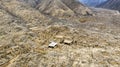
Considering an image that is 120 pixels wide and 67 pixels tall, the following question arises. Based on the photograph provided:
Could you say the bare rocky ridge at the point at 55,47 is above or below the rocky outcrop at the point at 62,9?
below

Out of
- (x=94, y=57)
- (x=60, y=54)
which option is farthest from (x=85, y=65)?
(x=60, y=54)

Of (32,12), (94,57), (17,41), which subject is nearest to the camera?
(94,57)

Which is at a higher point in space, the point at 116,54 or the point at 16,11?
the point at 16,11

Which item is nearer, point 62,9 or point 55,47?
point 55,47

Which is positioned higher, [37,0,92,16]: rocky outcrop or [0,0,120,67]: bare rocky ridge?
[37,0,92,16]: rocky outcrop

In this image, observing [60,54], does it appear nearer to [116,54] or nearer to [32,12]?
[116,54]

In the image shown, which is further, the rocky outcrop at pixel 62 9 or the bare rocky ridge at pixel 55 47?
the rocky outcrop at pixel 62 9

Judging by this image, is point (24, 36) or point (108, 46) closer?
point (108, 46)

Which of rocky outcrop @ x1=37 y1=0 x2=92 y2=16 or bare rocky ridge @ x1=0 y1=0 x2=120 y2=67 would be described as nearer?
bare rocky ridge @ x1=0 y1=0 x2=120 y2=67

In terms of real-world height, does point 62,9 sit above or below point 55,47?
above

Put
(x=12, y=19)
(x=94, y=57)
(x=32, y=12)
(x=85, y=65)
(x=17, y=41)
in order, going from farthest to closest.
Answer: (x=32, y=12)
(x=12, y=19)
(x=17, y=41)
(x=94, y=57)
(x=85, y=65)

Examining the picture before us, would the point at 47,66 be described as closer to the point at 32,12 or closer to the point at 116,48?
the point at 116,48
